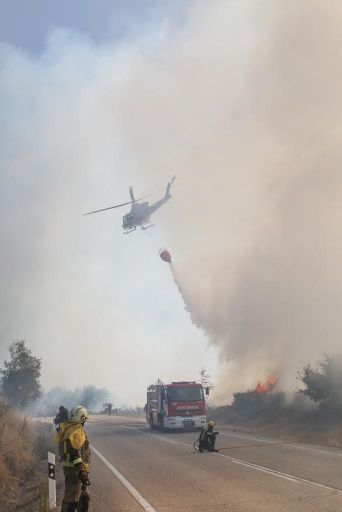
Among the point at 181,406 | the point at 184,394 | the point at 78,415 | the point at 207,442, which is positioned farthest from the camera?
the point at 184,394

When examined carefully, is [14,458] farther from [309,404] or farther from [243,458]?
[309,404]

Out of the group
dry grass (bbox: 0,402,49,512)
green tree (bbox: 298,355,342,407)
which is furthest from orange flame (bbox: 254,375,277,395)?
dry grass (bbox: 0,402,49,512)

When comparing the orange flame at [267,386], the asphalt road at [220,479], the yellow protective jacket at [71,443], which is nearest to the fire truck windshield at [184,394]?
the asphalt road at [220,479]

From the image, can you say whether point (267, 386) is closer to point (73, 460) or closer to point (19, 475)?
point (19, 475)

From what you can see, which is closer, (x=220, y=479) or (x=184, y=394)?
(x=220, y=479)

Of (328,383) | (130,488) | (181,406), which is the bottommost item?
(130,488)

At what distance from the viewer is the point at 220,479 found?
13.1m

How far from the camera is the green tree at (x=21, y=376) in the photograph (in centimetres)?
6153

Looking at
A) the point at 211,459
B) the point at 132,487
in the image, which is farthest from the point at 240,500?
the point at 211,459

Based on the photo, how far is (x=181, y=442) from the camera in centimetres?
2431

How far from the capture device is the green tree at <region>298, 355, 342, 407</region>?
33.2 metres

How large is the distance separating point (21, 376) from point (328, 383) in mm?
39672

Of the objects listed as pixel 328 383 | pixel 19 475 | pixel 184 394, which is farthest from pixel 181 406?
pixel 19 475

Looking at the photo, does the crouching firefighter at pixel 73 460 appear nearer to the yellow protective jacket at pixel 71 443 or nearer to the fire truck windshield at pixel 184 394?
the yellow protective jacket at pixel 71 443
